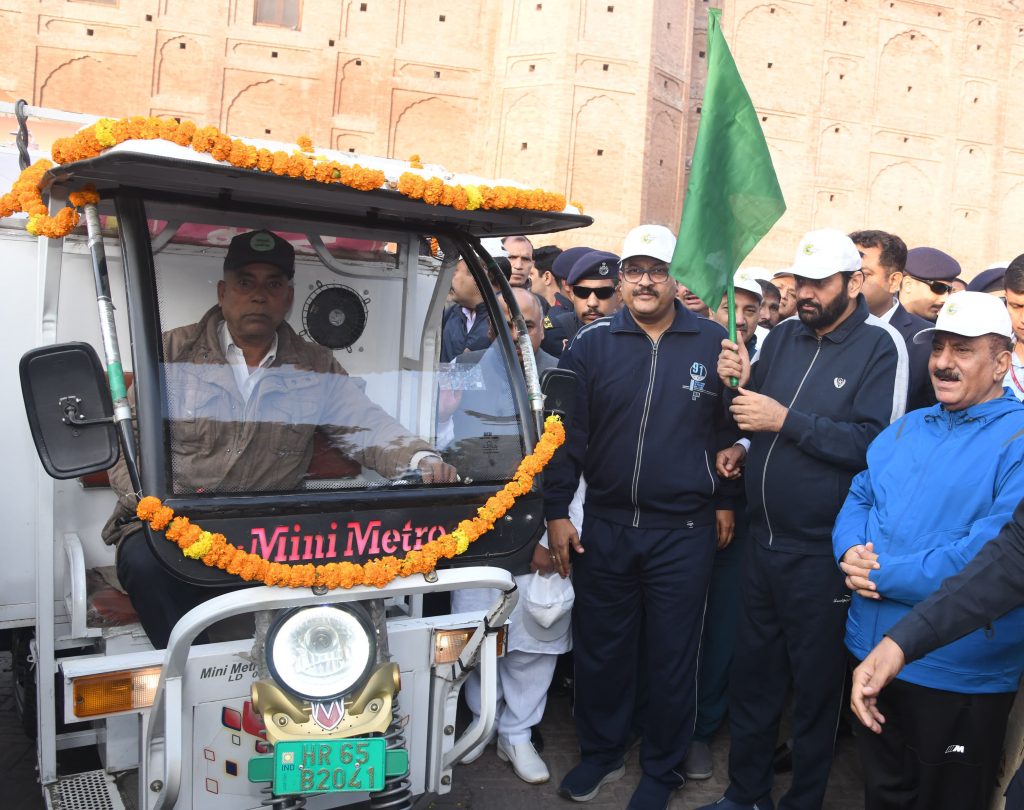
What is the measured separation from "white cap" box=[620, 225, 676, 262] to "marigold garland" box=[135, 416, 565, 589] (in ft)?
4.36

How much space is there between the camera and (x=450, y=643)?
9.85 ft

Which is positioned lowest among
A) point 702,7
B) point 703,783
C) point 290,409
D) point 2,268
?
point 703,783

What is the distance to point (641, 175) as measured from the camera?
102 feet

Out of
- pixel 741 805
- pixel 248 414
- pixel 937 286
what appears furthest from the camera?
pixel 937 286

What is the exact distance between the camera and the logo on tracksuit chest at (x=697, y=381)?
12.7 feet

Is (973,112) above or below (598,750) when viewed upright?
above

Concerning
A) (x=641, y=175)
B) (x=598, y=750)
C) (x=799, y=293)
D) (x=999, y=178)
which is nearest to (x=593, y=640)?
(x=598, y=750)

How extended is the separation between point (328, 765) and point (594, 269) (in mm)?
3609

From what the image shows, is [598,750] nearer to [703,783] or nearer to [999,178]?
[703,783]

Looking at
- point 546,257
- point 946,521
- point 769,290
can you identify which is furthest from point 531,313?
point 546,257

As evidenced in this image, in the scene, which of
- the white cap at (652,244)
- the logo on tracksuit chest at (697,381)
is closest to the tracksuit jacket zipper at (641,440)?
the logo on tracksuit chest at (697,381)

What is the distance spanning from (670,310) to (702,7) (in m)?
33.8

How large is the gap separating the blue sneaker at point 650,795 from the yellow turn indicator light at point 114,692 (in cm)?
211

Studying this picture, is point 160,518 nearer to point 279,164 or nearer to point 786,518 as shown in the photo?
point 279,164
